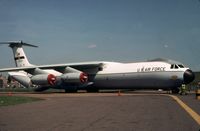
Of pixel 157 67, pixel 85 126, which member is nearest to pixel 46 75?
pixel 157 67

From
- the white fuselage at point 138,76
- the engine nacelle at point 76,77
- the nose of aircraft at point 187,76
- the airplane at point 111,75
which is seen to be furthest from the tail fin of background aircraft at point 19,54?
the nose of aircraft at point 187,76

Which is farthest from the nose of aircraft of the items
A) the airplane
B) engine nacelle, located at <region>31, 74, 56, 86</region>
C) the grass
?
engine nacelle, located at <region>31, 74, 56, 86</region>

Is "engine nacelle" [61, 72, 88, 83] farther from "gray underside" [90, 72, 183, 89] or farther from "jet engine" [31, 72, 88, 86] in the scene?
"gray underside" [90, 72, 183, 89]

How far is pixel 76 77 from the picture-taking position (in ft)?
125

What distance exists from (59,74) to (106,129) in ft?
112

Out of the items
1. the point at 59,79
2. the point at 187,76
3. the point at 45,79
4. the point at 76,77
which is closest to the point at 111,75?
the point at 76,77

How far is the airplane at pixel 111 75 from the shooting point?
3291 centimetres

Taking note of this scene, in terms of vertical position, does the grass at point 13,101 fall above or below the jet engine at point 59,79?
below

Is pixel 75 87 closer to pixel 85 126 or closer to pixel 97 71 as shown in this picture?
pixel 97 71

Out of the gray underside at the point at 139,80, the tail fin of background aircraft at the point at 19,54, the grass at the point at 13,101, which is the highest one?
the tail fin of background aircraft at the point at 19,54

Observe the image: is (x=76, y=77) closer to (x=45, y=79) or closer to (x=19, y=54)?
(x=45, y=79)

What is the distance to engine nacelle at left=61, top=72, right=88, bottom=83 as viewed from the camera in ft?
125

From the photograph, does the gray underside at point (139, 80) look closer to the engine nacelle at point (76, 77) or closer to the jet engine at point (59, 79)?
→ the engine nacelle at point (76, 77)

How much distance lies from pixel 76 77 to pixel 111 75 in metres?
3.93
